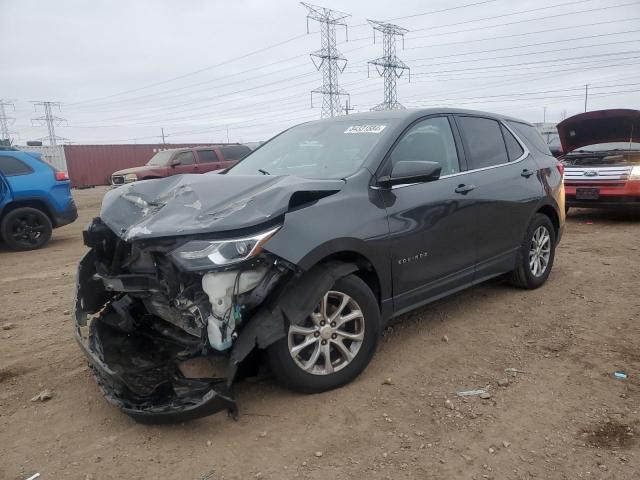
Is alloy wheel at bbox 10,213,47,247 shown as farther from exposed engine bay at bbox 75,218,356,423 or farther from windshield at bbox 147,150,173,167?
windshield at bbox 147,150,173,167

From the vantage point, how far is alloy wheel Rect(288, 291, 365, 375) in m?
2.89

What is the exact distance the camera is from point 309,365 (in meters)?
2.91

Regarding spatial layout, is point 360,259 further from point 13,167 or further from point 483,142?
point 13,167

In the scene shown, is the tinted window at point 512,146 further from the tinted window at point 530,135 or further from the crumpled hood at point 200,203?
the crumpled hood at point 200,203

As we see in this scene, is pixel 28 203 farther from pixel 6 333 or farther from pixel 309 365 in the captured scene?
pixel 309 365

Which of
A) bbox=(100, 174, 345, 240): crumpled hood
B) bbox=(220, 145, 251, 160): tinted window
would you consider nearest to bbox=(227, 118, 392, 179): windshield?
bbox=(100, 174, 345, 240): crumpled hood

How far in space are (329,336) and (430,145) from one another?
5.71 feet

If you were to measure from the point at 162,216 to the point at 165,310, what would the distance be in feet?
→ 1.98

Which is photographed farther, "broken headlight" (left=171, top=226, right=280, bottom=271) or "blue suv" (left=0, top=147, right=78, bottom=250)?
"blue suv" (left=0, top=147, right=78, bottom=250)

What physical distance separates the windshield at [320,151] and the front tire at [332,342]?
2.71ft

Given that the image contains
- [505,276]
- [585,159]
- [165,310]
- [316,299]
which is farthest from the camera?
[585,159]

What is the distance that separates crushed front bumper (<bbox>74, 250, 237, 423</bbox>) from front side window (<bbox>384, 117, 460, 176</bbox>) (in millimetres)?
1961

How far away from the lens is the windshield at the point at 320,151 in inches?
135

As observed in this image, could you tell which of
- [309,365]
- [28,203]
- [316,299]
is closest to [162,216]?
[316,299]
